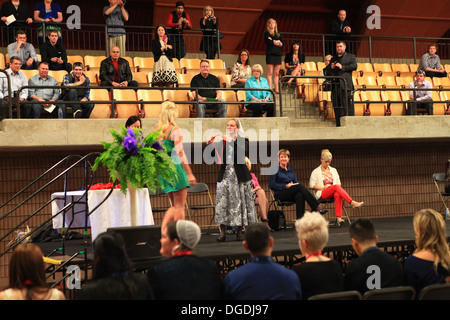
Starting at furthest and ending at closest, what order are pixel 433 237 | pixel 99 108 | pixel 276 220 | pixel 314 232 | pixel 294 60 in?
pixel 294 60
pixel 99 108
pixel 276 220
pixel 433 237
pixel 314 232

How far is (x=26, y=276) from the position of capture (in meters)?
3.52

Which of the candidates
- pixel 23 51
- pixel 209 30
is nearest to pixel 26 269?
pixel 23 51

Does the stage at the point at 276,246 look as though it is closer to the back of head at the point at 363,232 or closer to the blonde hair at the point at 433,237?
the back of head at the point at 363,232

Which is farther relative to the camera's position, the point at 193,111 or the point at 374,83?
the point at 374,83

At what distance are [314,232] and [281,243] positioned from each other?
113 inches

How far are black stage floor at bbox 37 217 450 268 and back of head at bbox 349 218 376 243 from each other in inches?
63.4

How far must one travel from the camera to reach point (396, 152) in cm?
1162

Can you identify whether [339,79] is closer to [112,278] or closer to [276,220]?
[276,220]

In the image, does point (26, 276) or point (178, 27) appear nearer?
point (26, 276)

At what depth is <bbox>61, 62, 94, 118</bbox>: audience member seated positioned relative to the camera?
9094mm

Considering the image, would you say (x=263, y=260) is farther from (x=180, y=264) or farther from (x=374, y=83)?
(x=374, y=83)

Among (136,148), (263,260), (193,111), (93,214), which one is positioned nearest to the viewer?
(263,260)
